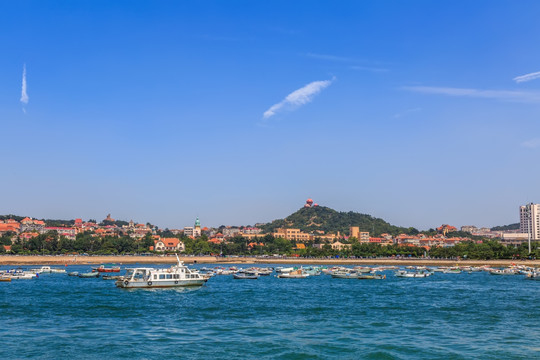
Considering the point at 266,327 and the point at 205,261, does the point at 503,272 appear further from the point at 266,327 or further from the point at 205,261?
the point at 205,261

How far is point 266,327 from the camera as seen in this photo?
31.7 meters

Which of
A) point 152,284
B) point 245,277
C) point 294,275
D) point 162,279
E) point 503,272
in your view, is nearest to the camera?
point 152,284

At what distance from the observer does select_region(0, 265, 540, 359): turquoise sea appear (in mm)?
24673

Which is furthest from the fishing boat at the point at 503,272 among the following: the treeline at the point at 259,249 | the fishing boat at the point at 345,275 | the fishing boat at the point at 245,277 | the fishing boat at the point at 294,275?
the treeline at the point at 259,249

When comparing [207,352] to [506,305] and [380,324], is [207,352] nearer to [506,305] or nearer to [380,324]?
[380,324]

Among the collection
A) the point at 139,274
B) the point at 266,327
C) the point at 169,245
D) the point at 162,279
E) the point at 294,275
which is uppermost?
the point at 139,274

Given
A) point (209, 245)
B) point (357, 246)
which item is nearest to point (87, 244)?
point (209, 245)

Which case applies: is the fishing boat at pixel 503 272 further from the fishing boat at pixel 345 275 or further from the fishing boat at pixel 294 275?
the fishing boat at pixel 294 275

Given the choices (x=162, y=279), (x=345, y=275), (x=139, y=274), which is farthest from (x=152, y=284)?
(x=345, y=275)

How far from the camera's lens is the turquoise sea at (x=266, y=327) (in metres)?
24.7

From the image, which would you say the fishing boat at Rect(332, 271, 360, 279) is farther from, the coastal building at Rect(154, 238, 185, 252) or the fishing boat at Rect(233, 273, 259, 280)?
the coastal building at Rect(154, 238, 185, 252)

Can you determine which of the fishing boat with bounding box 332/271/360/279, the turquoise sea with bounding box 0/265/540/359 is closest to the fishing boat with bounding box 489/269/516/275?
the fishing boat with bounding box 332/271/360/279

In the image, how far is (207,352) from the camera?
80.5 ft

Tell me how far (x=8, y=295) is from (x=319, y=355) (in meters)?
39.5
